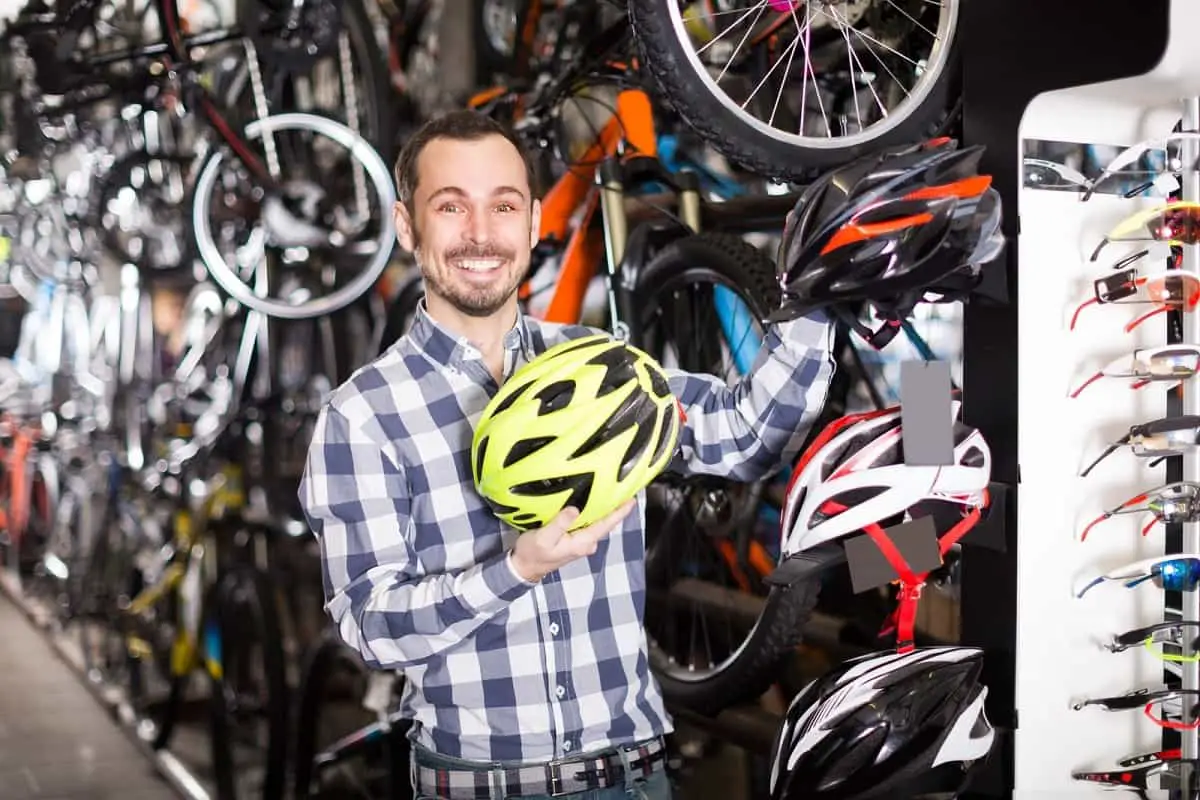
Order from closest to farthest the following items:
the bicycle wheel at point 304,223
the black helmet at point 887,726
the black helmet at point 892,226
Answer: the black helmet at point 892,226 < the black helmet at point 887,726 < the bicycle wheel at point 304,223

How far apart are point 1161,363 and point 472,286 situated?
A: 94cm

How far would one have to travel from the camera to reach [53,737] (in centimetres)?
512

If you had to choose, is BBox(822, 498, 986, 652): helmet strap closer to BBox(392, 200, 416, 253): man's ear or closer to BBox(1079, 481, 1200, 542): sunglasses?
BBox(1079, 481, 1200, 542): sunglasses

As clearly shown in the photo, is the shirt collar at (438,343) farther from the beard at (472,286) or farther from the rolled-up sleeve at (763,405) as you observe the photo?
the rolled-up sleeve at (763,405)

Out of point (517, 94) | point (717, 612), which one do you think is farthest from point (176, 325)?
point (717, 612)

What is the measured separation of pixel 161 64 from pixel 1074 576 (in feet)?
9.72

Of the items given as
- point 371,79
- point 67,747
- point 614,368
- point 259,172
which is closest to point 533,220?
point 614,368

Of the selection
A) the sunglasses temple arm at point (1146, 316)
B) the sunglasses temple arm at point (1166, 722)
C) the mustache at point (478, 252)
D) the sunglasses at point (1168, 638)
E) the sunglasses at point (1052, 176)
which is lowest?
the sunglasses temple arm at point (1166, 722)

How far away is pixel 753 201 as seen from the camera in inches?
98.9

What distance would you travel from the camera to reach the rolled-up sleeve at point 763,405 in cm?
171

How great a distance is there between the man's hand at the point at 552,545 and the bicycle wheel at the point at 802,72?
71 centimetres

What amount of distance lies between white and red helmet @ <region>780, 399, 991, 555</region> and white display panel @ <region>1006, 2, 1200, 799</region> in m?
0.10

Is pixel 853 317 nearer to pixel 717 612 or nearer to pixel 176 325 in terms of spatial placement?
pixel 717 612

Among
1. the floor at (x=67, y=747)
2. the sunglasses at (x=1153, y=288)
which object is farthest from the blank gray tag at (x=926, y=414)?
the floor at (x=67, y=747)
